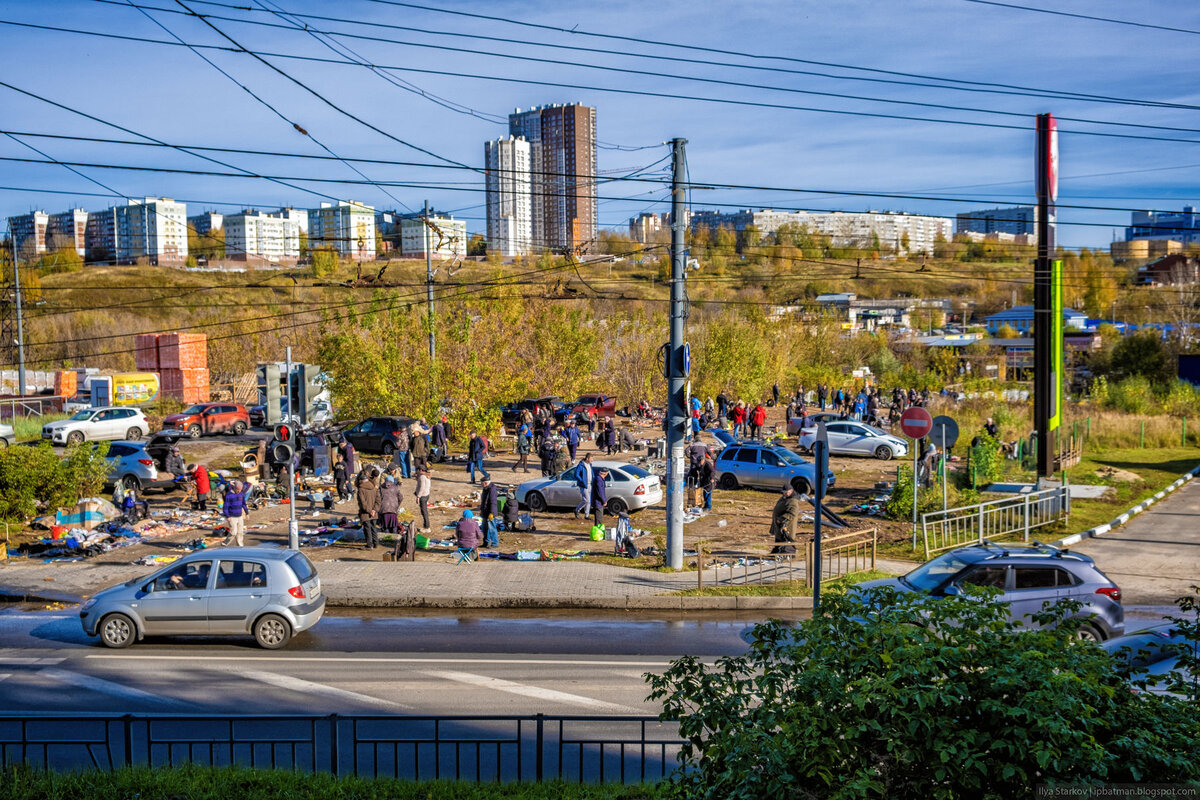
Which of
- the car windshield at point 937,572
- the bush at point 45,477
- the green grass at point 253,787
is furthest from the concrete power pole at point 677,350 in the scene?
the bush at point 45,477

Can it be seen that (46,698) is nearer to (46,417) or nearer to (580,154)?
(46,417)

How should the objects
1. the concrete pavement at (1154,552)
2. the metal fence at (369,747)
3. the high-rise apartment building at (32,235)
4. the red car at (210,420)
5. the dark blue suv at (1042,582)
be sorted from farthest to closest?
the high-rise apartment building at (32,235) < the red car at (210,420) < the concrete pavement at (1154,552) < the dark blue suv at (1042,582) < the metal fence at (369,747)

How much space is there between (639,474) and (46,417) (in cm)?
3277

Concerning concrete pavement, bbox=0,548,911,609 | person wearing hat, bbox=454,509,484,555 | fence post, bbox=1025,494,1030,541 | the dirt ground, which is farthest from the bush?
fence post, bbox=1025,494,1030,541

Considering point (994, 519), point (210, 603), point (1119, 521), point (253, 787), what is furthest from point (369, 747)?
point (1119, 521)

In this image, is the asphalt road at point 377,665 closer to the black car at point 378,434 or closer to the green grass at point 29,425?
the black car at point 378,434

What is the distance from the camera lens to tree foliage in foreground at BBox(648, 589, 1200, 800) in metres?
4.22

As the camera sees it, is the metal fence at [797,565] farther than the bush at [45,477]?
No

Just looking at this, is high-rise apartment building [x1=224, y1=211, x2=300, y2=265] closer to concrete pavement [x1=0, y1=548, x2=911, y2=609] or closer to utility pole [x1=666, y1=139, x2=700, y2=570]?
concrete pavement [x1=0, y1=548, x2=911, y2=609]

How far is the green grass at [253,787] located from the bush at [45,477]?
1645cm

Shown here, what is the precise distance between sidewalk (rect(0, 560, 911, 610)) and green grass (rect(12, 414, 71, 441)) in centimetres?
2277

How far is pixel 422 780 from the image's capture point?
27.5ft

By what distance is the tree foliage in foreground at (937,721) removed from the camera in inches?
166

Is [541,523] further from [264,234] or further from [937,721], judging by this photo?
[264,234]
